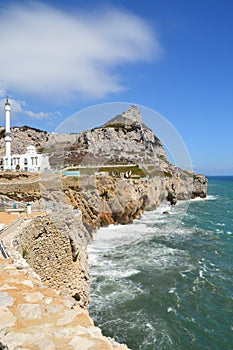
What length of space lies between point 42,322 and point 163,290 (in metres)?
14.9

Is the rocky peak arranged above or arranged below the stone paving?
above

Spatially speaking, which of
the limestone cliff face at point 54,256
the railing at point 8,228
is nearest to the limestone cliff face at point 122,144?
the limestone cliff face at point 54,256

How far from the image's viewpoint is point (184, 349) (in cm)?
1223

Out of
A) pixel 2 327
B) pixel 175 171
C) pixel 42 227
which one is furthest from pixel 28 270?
pixel 175 171

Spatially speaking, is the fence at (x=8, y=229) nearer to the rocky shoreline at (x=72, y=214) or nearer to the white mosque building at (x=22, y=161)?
the rocky shoreline at (x=72, y=214)

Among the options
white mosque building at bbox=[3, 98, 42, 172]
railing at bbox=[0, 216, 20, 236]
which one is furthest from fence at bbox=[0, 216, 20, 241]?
white mosque building at bbox=[3, 98, 42, 172]

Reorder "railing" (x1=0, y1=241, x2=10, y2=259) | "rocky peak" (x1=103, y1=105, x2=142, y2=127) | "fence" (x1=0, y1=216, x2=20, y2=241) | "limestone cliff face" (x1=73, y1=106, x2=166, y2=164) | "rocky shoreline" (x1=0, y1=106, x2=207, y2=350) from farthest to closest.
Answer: "limestone cliff face" (x1=73, y1=106, x2=166, y2=164) → "rocky peak" (x1=103, y1=105, x2=142, y2=127) → "fence" (x1=0, y1=216, x2=20, y2=241) → "railing" (x1=0, y1=241, x2=10, y2=259) → "rocky shoreline" (x1=0, y1=106, x2=207, y2=350)

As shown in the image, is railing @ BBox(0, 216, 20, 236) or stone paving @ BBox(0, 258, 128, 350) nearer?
stone paving @ BBox(0, 258, 128, 350)

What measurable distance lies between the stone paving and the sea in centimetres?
866

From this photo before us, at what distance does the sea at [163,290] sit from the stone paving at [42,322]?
8663 mm

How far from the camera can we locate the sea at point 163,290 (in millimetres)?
13211

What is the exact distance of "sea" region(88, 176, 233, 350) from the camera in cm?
1321

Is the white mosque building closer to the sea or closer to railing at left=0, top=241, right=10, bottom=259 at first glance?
the sea

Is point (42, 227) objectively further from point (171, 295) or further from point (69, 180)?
point (69, 180)
